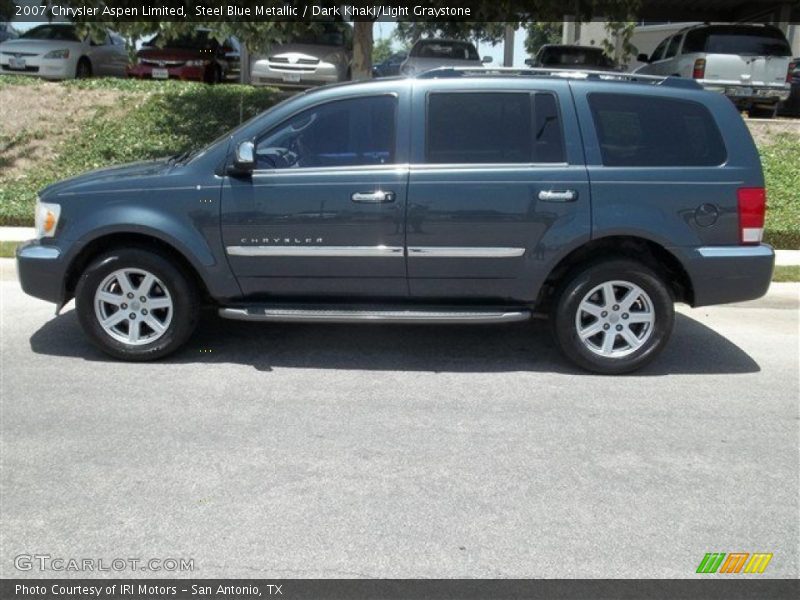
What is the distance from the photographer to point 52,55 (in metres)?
16.7

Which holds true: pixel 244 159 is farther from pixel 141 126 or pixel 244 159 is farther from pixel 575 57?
pixel 575 57

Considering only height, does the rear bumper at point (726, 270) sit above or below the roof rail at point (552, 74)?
below

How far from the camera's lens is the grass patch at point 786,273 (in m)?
8.53

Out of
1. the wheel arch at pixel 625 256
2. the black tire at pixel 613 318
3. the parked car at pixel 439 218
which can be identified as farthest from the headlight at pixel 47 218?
the black tire at pixel 613 318

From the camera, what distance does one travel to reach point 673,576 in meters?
3.49

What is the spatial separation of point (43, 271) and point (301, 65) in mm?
11245

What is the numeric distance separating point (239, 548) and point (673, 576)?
1.76 metres

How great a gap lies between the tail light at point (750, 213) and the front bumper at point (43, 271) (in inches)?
179

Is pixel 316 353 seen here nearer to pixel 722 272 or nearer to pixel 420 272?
pixel 420 272

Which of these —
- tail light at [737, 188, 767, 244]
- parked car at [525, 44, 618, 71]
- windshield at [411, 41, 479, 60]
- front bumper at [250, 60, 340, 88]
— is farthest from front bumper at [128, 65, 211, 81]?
tail light at [737, 188, 767, 244]

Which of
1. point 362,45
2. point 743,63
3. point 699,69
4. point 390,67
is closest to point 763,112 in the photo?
point 743,63

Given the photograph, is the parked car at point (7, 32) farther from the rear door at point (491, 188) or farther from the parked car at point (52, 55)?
the rear door at point (491, 188)
